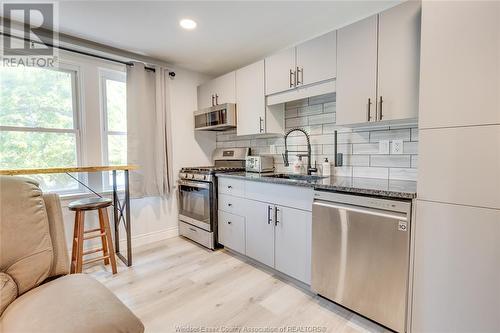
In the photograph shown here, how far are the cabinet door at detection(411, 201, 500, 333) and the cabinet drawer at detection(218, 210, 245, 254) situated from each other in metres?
1.54

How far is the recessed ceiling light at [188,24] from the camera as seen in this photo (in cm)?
213

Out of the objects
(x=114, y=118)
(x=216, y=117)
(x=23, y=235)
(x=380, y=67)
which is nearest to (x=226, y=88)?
(x=216, y=117)

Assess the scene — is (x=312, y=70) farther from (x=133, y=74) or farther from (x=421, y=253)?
(x=133, y=74)

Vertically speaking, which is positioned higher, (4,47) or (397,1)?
(397,1)

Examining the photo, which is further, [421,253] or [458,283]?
[421,253]

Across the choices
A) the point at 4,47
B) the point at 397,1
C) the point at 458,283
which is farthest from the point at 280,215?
the point at 4,47

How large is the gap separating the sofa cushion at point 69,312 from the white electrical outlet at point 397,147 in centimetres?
208

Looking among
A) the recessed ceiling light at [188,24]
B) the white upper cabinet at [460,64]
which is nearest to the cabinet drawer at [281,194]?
the white upper cabinet at [460,64]

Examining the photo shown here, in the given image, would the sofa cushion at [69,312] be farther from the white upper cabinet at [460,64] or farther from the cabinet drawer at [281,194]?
the white upper cabinet at [460,64]

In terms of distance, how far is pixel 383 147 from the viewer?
207 centimetres

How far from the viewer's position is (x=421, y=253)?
138 cm

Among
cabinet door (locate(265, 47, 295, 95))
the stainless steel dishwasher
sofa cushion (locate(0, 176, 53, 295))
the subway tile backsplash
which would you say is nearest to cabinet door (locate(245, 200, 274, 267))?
the stainless steel dishwasher

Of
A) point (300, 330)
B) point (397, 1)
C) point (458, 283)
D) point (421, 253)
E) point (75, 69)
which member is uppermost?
point (397, 1)

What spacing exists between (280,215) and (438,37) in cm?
159
